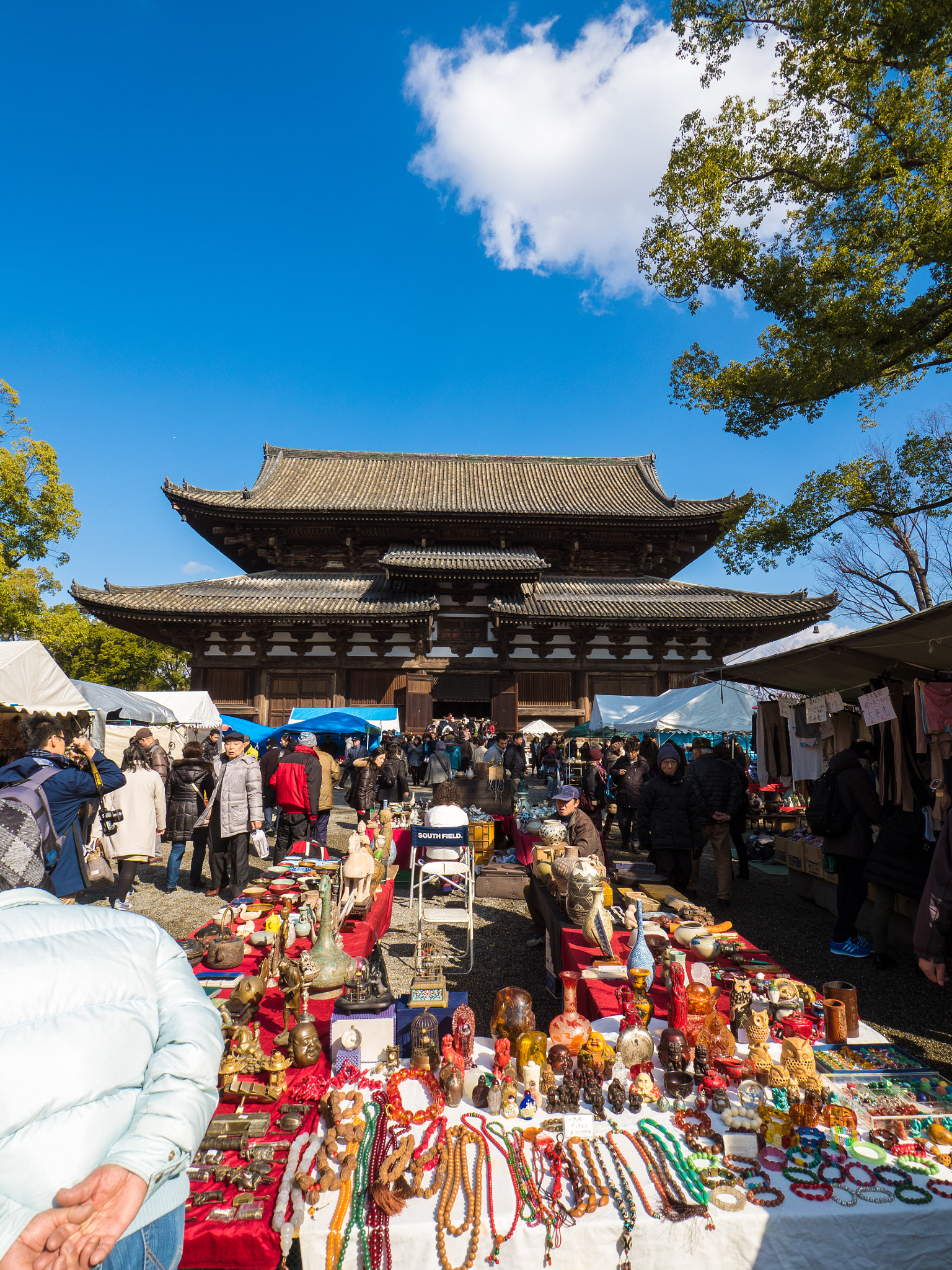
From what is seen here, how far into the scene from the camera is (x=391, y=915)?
613 centimetres

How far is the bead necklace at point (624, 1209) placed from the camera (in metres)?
1.77

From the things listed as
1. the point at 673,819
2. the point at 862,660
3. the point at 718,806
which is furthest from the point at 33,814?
the point at 862,660

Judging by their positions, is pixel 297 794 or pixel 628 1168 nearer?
pixel 628 1168

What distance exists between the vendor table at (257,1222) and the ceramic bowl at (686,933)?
2.06m

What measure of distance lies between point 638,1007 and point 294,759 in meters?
5.02

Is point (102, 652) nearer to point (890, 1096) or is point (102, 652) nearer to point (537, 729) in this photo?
point (537, 729)

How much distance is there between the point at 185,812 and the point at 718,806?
6009mm

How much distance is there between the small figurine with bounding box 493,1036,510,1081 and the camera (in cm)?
236

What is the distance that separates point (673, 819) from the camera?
5875 millimetres

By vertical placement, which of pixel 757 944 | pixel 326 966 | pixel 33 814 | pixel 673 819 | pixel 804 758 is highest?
pixel 804 758

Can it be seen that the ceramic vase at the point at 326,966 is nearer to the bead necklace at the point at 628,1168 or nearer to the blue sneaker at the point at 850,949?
the bead necklace at the point at 628,1168

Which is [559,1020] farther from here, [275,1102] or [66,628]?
[66,628]

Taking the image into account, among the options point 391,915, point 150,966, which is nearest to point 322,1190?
point 150,966

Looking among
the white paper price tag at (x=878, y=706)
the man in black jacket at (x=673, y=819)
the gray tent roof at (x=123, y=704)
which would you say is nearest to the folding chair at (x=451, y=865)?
the man in black jacket at (x=673, y=819)
